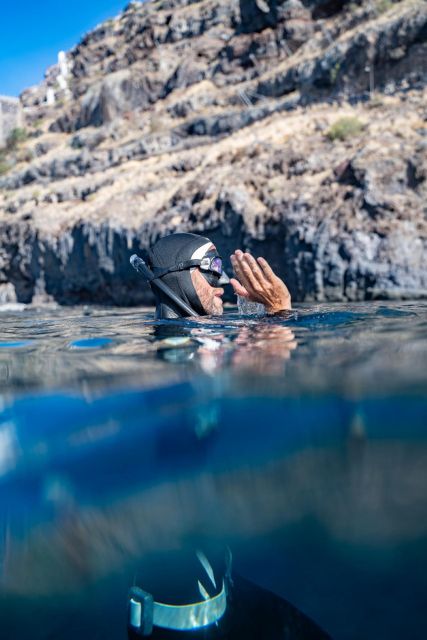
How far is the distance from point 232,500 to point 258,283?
95.0 inches

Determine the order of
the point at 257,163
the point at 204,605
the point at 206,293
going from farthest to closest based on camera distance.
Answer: the point at 257,163
the point at 206,293
the point at 204,605

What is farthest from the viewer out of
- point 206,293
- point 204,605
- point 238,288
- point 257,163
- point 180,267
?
point 257,163

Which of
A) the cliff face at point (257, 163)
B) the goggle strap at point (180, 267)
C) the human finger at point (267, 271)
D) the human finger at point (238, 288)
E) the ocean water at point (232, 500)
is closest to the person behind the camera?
the ocean water at point (232, 500)

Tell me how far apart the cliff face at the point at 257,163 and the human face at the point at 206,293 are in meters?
4.67

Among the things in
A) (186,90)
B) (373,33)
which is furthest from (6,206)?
(373,33)

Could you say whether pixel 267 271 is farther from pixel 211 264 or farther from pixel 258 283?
pixel 211 264

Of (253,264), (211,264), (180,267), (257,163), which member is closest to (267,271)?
(253,264)

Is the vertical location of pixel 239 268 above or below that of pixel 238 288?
above

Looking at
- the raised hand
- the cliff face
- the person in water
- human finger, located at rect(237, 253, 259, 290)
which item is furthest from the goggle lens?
the cliff face

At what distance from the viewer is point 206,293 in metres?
3.94

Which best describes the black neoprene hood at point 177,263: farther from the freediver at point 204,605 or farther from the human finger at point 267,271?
the freediver at point 204,605

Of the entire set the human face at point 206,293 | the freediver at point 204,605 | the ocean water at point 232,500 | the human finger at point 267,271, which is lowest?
the freediver at point 204,605

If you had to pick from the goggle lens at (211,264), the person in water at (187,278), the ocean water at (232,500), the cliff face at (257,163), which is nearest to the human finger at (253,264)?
the person in water at (187,278)

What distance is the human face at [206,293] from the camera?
3834 millimetres
